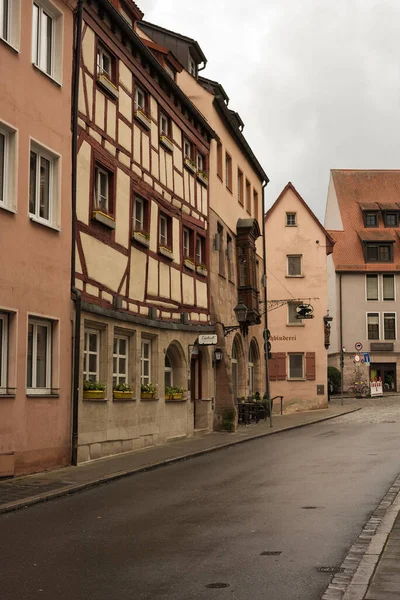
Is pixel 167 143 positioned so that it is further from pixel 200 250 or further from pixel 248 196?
pixel 248 196

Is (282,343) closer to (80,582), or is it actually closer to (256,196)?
(256,196)

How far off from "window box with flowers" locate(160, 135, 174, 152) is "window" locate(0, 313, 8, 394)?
33.3ft

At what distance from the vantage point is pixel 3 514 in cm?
1192

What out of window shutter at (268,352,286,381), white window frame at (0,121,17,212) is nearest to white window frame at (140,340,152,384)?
white window frame at (0,121,17,212)

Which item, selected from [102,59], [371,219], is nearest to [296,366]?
[371,219]

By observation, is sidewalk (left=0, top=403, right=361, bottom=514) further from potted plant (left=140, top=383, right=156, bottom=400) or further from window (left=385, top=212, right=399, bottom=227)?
window (left=385, top=212, right=399, bottom=227)

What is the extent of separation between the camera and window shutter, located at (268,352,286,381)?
46.5 metres

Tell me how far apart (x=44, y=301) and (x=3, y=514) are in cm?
553

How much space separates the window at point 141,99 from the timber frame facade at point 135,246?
0.06 meters

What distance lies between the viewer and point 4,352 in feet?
51.0

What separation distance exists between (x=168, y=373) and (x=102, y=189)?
6.98 metres

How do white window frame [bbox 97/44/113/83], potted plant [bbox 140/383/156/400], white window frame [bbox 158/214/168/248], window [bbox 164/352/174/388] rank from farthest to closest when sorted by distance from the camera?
1. window [bbox 164/352/174/388]
2. white window frame [bbox 158/214/168/248]
3. potted plant [bbox 140/383/156/400]
4. white window frame [bbox 97/44/113/83]

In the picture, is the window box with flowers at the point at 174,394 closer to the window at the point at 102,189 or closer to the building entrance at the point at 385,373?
the window at the point at 102,189

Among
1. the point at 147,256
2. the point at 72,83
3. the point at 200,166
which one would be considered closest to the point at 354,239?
the point at 200,166
